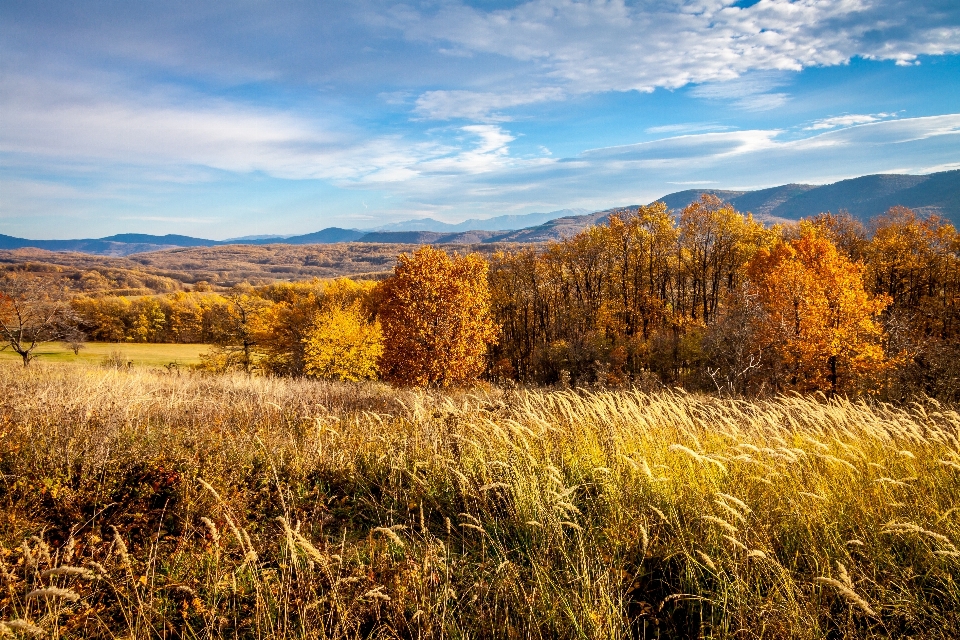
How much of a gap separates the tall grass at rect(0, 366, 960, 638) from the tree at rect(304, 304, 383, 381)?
117 ft

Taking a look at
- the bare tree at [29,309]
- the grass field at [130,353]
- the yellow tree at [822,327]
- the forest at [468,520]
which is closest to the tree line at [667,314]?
the yellow tree at [822,327]

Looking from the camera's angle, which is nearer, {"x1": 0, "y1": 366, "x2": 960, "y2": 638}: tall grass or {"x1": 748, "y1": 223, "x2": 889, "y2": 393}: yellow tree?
{"x1": 0, "y1": 366, "x2": 960, "y2": 638}: tall grass

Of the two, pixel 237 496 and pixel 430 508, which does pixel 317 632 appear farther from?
pixel 237 496

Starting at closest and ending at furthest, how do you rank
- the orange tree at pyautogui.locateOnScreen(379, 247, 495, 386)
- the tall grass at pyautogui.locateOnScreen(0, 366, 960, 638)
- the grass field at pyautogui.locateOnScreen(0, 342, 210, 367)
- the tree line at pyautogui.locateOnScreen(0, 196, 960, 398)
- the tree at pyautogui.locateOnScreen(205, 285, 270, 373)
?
1. the tall grass at pyautogui.locateOnScreen(0, 366, 960, 638)
2. the tree line at pyautogui.locateOnScreen(0, 196, 960, 398)
3. the orange tree at pyautogui.locateOnScreen(379, 247, 495, 386)
4. the tree at pyautogui.locateOnScreen(205, 285, 270, 373)
5. the grass field at pyautogui.locateOnScreen(0, 342, 210, 367)

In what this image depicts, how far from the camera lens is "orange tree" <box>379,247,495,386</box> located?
3114 centimetres

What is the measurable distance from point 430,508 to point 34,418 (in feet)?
18.2

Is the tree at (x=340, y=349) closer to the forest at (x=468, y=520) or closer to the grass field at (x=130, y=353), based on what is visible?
the grass field at (x=130, y=353)

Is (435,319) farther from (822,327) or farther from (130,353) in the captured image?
(130,353)

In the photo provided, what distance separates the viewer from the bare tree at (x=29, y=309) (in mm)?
30844

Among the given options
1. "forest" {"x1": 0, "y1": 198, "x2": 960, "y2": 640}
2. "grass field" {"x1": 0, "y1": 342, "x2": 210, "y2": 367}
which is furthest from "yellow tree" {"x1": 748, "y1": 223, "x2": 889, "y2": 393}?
"grass field" {"x1": 0, "y1": 342, "x2": 210, "y2": 367}

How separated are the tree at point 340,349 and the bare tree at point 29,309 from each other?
1676 cm

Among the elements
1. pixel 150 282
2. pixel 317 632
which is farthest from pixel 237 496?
pixel 150 282

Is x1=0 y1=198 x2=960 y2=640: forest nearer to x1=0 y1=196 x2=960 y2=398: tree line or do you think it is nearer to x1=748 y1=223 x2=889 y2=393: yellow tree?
x1=0 y1=196 x2=960 y2=398: tree line

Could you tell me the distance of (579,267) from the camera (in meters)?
56.0
